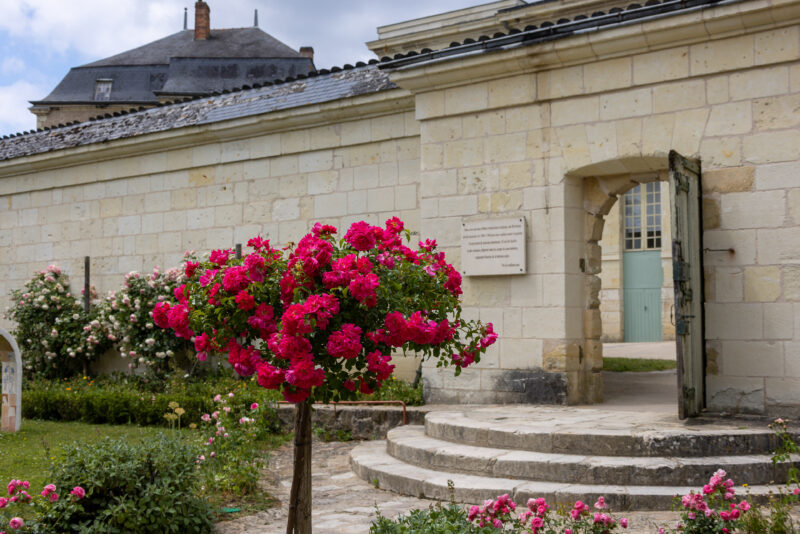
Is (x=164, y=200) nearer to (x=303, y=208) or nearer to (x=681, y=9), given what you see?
(x=303, y=208)

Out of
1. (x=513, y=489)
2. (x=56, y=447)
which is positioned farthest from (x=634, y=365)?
(x=56, y=447)

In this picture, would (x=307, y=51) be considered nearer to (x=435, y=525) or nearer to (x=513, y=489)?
(x=513, y=489)

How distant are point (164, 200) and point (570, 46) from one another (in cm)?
643

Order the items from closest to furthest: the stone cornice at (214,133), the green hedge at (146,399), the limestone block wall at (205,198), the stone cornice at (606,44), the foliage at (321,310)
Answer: the foliage at (321,310)
the stone cornice at (606,44)
the green hedge at (146,399)
the stone cornice at (214,133)
the limestone block wall at (205,198)

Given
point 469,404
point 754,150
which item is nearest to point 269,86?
point 469,404

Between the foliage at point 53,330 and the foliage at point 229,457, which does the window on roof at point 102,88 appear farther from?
the foliage at point 229,457

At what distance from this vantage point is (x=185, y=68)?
31.6 m

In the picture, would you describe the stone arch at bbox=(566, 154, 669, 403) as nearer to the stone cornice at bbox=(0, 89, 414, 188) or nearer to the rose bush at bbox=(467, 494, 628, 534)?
the stone cornice at bbox=(0, 89, 414, 188)

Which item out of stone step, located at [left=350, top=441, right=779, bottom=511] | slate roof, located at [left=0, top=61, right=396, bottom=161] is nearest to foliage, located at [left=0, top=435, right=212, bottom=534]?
stone step, located at [left=350, top=441, right=779, bottom=511]

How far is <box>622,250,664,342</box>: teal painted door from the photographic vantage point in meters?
21.9

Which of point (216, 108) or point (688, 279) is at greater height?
point (216, 108)

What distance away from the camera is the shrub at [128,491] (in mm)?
4328

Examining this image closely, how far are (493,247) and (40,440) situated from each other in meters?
4.75

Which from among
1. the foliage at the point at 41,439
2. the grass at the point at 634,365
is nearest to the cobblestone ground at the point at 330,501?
the foliage at the point at 41,439
